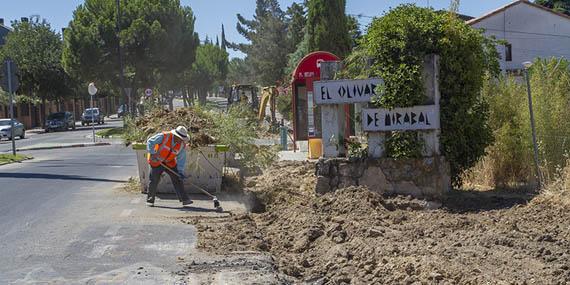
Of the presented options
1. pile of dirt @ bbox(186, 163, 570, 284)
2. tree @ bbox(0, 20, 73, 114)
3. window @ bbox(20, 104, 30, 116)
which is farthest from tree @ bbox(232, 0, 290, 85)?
pile of dirt @ bbox(186, 163, 570, 284)

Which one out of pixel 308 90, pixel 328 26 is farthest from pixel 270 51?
pixel 308 90

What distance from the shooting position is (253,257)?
8.01m

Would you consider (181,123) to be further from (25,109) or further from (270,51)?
(25,109)

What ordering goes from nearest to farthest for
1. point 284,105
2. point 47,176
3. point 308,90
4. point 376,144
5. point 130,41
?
point 376,144
point 47,176
point 308,90
point 284,105
point 130,41

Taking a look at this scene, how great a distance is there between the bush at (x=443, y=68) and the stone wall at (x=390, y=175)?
27cm

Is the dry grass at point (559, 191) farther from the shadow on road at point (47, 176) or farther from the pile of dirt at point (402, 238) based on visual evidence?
the shadow on road at point (47, 176)

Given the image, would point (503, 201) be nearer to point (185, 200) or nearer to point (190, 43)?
point (185, 200)

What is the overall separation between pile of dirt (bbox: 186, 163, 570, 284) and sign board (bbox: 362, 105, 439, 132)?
3.36ft

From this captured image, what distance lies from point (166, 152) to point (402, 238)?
5.10 metres

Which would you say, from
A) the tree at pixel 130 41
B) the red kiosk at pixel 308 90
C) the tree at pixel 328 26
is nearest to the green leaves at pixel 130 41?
the tree at pixel 130 41

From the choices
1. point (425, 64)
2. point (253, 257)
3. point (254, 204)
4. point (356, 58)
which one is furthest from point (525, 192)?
point (253, 257)

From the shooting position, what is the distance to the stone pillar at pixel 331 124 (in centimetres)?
1171

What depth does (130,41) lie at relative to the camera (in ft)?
170

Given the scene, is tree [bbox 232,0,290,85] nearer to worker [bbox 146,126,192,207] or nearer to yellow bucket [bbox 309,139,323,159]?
yellow bucket [bbox 309,139,323,159]
